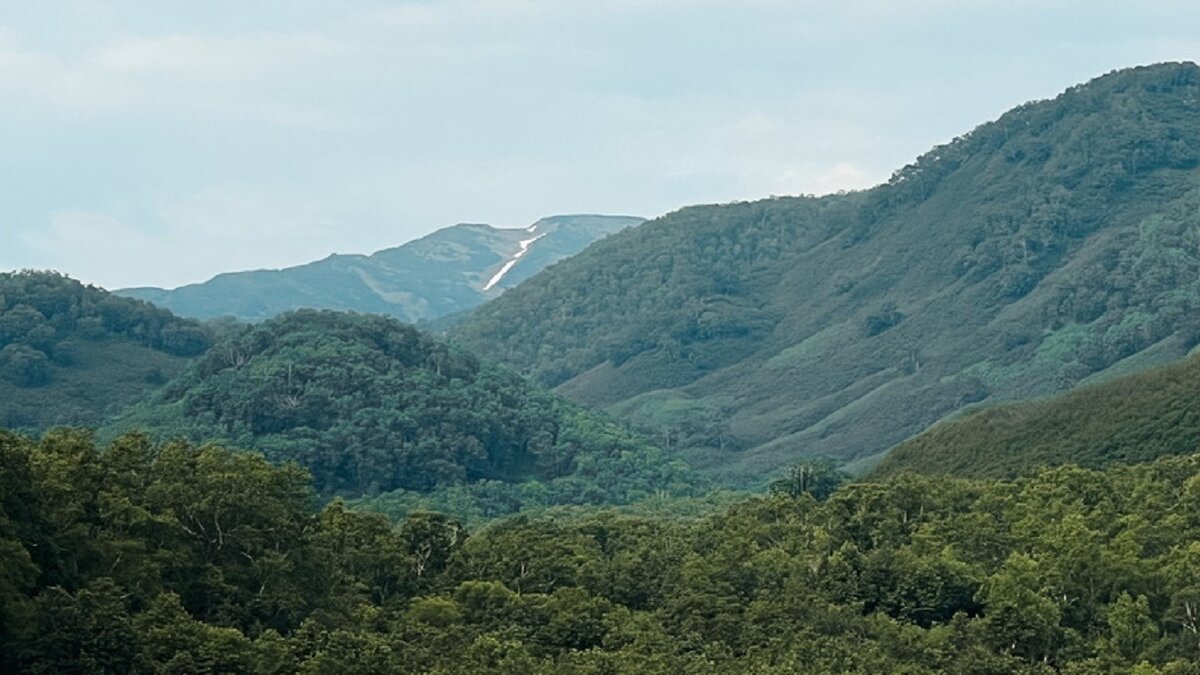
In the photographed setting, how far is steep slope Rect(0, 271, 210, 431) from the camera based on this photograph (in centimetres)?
16300

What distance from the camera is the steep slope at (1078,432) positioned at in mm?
113125

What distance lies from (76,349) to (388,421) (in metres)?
39.9

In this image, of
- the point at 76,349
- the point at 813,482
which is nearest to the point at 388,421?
the point at 76,349

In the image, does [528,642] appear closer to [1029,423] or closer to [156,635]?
[156,635]

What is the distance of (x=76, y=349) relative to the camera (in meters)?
177

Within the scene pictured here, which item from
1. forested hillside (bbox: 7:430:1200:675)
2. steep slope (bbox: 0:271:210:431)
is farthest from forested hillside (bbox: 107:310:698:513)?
forested hillside (bbox: 7:430:1200:675)

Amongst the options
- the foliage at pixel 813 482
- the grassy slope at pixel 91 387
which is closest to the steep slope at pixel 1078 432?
the foliage at pixel 813 482

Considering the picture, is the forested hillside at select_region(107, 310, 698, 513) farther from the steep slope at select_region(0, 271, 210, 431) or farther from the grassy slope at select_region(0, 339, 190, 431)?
the steep slope at select_region(0, 271, 210, 431)

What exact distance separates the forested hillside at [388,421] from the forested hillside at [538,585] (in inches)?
2660

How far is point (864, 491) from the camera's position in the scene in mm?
85500

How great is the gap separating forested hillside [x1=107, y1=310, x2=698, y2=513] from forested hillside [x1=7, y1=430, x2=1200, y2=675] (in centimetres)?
6757

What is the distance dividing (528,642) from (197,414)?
3672 inches

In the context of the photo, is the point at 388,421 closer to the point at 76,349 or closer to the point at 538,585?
the point at 76,349

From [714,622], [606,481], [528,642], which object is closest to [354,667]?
[528,642]
